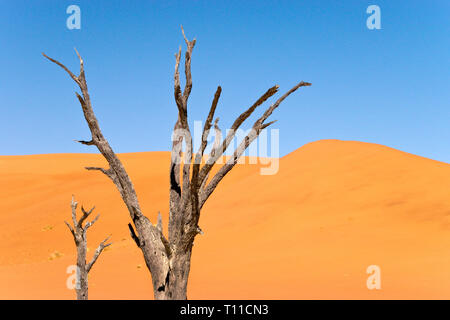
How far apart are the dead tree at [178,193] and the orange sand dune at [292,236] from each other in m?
6.72

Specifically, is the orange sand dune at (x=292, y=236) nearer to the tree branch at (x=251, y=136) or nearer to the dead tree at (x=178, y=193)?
the dead tree at (x=178, y=193)

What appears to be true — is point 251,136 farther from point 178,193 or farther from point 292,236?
point 292,236

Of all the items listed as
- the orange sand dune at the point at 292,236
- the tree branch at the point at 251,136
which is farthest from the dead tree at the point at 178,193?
the orange sand dune at the point at 292,236

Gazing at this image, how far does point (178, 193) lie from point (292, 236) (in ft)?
43.0

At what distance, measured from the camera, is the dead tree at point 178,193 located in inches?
202

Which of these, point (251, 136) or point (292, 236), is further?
point (292, 236)

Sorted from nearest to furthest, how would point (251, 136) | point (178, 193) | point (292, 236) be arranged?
point (251, 136) < point (178, 193) < point (292, 236)

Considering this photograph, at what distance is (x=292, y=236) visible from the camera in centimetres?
1806

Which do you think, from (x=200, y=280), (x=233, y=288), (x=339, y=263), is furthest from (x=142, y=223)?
(x=339, y=263)

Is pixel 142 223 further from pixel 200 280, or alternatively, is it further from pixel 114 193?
pixel 114 193

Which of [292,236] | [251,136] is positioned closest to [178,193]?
[251,136]

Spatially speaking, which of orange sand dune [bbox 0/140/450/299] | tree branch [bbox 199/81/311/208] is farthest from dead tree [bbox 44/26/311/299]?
orange sand dune [bbox 0/140/450/299]

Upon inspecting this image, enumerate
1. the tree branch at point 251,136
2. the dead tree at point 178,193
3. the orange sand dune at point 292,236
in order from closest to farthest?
1. the dead tree at point 178,193
2. the tree branch at point 251,136
3. the orange sand dune at point 292,236
